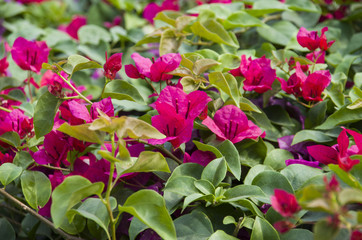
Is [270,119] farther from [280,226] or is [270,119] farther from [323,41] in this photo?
[280,226]

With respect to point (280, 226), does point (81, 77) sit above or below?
below

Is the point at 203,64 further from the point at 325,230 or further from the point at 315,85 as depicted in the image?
the point at 325,230

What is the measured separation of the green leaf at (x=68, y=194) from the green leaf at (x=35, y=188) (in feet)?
0.48

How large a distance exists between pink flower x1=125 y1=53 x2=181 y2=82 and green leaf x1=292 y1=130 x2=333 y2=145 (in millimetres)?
236

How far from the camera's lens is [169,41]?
856 mm

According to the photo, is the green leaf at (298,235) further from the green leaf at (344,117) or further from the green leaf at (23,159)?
the green leaf at (23,159)

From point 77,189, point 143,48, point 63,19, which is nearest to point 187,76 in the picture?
point 77,189

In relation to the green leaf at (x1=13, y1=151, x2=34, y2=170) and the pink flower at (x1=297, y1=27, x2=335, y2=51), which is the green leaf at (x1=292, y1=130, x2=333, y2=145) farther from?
the green leaf at (x1=13, y1=151, x2=34, y2=170)

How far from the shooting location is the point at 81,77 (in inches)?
42.8

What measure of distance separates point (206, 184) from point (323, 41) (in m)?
0.36

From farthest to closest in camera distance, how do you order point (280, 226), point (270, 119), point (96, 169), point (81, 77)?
point (81, 77) < point (270, 119) < point (96, 169) < point (280, 226)

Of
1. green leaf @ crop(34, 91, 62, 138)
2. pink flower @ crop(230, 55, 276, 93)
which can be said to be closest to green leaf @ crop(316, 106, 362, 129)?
pink flower @ crop(230, 55, 276, 93)

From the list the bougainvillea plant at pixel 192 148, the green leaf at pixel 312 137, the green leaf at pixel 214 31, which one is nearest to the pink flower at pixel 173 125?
the bougainvillea plant at pixel 192 148

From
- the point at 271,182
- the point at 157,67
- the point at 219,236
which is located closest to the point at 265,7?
the point at 157,67
